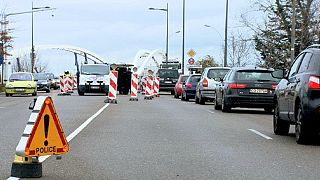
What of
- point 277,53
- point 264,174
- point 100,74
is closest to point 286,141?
point 264,174

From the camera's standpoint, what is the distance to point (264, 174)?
30.4ft

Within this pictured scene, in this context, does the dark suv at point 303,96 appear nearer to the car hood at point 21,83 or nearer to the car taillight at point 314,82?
the car taillight at point 314,82

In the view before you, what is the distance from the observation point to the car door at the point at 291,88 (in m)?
13.6

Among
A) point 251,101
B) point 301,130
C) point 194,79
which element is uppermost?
point 194,79

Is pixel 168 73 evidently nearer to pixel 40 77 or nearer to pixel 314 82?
pixel 40 77

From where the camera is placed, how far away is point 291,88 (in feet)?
45.3

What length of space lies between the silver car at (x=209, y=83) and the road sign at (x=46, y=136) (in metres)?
21.0

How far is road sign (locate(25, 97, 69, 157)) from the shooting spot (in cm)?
865

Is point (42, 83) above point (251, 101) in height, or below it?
below

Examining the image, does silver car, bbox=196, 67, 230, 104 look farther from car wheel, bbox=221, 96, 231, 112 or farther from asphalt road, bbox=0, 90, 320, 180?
asphalt road, bbox=0, 90, 320, 180

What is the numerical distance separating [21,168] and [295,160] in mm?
4226

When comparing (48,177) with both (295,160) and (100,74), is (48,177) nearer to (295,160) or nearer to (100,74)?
(295,160)

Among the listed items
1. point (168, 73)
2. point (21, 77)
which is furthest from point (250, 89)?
point (168, 73)

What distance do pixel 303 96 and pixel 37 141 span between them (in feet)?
18.6
